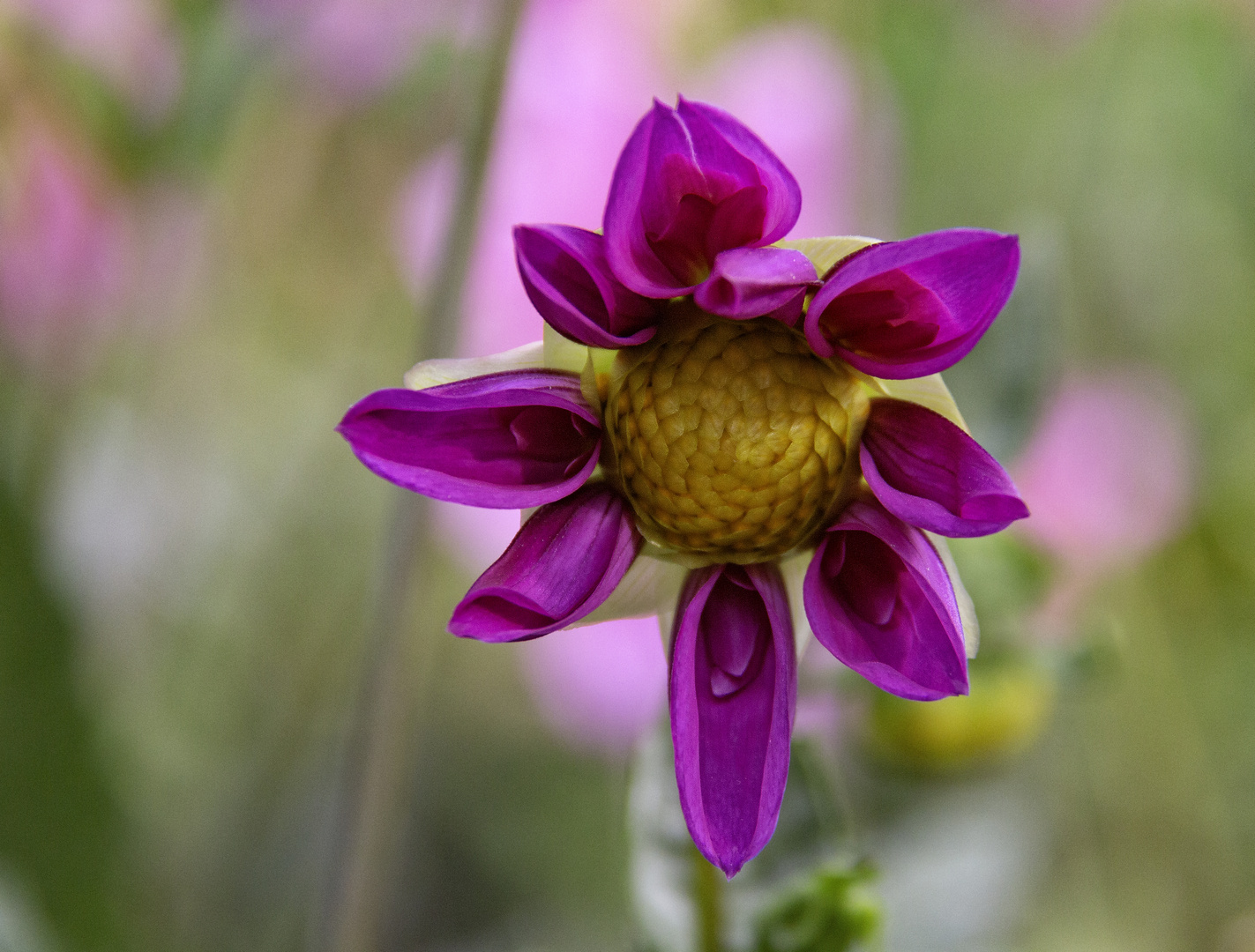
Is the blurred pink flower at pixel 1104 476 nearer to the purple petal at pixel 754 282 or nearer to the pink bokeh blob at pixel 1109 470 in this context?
the pink bokeh blob at pixel 1109 470

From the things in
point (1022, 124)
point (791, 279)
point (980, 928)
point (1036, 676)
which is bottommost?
point (980, 928)

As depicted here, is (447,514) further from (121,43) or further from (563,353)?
(563,353)

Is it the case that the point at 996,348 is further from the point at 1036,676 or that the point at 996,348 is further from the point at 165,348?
the point at 165,348

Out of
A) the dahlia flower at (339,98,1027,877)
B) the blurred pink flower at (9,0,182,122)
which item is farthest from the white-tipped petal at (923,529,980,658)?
the blurred pink flower at (9,0,182,122)

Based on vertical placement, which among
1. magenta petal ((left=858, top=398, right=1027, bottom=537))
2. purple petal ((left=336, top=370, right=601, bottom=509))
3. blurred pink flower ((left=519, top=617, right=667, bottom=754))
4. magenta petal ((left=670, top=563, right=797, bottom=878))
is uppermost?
magenta petal ((left=858, top=398, right=1027, bottom=537))

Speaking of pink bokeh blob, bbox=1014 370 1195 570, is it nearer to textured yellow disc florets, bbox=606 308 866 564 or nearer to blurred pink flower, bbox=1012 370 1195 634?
blurred pink flower, bbox=1012 370 1195 634

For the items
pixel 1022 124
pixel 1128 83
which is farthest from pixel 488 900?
pixel 1128 83
